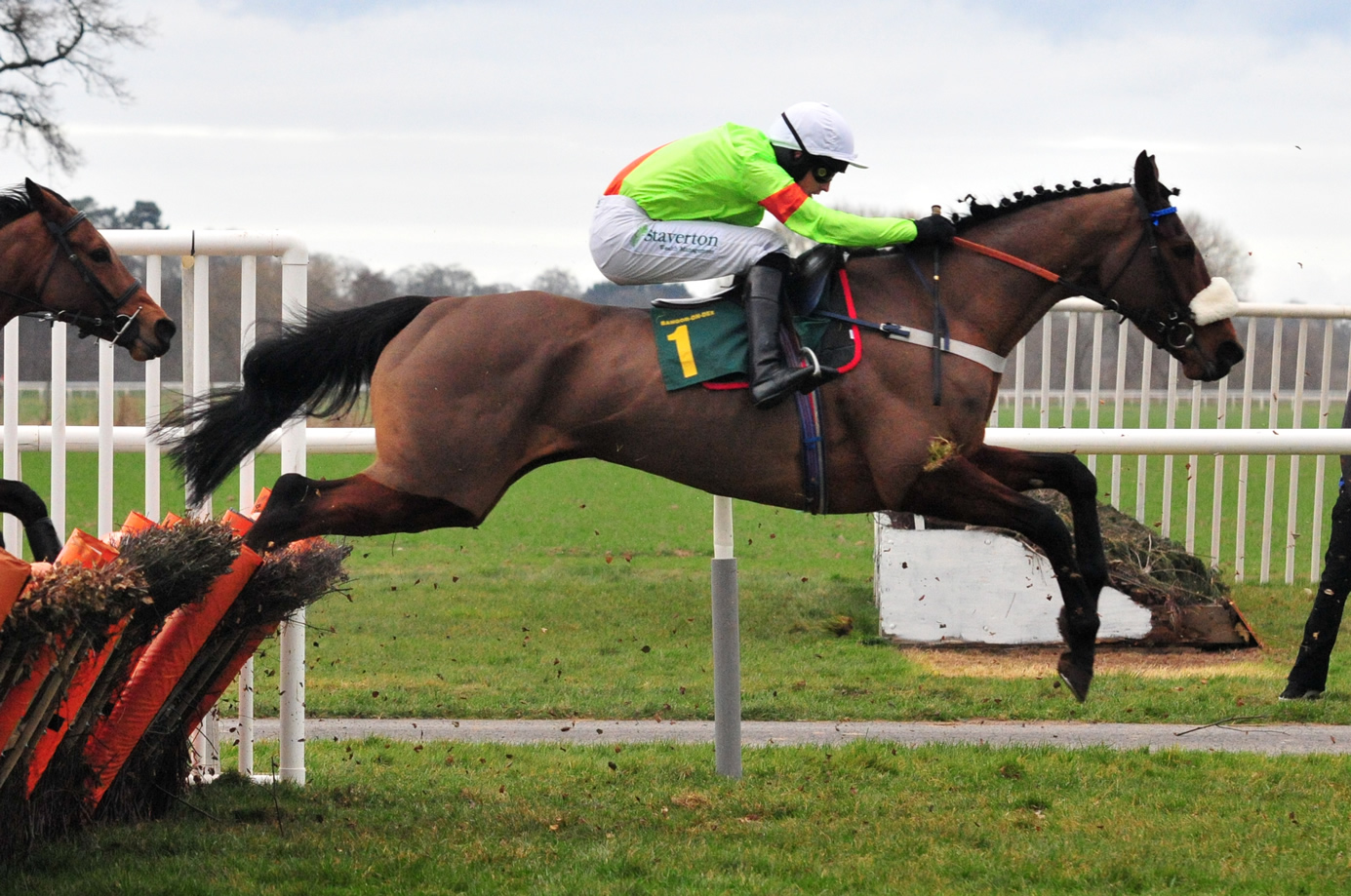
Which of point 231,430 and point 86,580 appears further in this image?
point 231,430

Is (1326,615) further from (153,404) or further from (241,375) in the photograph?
(153,404)

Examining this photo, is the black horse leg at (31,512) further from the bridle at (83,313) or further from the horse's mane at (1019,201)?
the horse's mane at (1019,201)

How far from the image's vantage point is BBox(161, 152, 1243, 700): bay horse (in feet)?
14.7

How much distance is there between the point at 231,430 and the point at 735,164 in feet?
6.12

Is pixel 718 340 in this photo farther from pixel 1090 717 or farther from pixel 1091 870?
pixel 1090 717

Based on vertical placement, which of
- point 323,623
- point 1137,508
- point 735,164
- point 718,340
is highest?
point 735,164

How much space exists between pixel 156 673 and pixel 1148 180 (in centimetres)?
352

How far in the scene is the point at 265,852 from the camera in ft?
13.4

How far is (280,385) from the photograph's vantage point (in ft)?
15.7

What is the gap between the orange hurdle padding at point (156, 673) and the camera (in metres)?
4.12

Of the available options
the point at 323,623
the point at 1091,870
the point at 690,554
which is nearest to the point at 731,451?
the point at 1091,870

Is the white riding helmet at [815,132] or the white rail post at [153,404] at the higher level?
the white riding helmet at [815,132]

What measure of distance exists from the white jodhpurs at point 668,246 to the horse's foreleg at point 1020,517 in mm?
903

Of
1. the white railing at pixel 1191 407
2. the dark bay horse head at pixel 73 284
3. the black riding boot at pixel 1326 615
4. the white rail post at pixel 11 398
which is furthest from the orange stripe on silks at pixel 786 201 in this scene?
the black riding boot at pixel 1326 615
